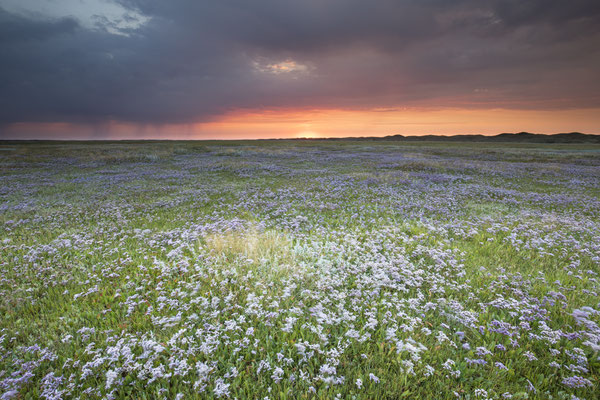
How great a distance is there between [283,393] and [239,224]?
24.9 ft

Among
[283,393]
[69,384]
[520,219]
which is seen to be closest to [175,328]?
[69,384]

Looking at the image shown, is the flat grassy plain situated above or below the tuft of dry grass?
below

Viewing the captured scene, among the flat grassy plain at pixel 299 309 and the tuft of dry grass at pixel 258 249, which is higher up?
the tuft of dry grass at pixel 258 249

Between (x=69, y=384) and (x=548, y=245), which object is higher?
(x=548, y=245)

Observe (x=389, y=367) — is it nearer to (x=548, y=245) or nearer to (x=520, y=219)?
(x=548, y=245)

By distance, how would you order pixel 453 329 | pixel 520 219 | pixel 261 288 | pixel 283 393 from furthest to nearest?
pixel 520 219
pixel 261 288
pixel 453 329
pixel 283 393

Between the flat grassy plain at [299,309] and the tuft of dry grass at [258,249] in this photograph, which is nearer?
the flat grassy plain at [299,309]

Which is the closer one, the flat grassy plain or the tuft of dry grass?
the flat grassy plain

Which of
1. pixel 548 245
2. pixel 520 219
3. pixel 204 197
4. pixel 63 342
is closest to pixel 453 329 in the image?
pixel 548 245

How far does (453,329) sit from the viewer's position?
5.14 meters

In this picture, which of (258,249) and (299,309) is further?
(258,249)

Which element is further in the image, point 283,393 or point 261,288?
point 261,288

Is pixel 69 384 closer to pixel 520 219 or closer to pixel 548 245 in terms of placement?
pixel 548 245

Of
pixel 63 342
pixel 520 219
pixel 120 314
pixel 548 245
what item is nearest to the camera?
pixel 63 342
